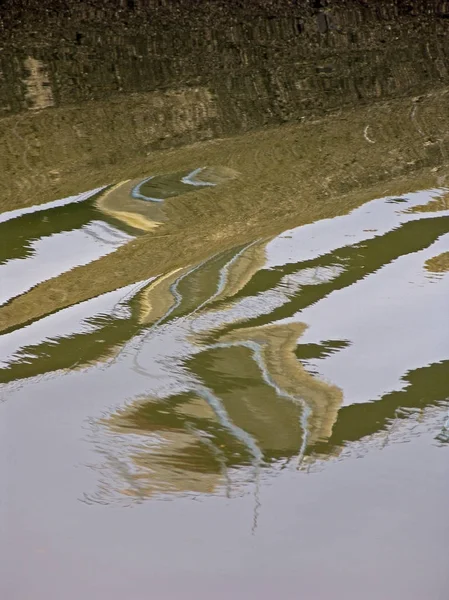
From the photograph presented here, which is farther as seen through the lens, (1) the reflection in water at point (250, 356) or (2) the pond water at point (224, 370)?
(1) the reflection in water at point (250, 356)

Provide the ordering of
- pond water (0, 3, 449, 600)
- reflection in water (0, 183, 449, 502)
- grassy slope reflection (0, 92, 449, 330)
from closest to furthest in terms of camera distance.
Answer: pond water (0, 3, 449, 600), reflection in water (0, 183, 449, 502), grassy slope reflection (0, 92, 449, 330)

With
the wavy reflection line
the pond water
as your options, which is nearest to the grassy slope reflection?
the pond water

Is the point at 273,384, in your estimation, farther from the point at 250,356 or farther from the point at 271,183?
the point at 271,183

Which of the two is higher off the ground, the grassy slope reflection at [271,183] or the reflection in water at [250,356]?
the grassy slope reflection at [271,183]

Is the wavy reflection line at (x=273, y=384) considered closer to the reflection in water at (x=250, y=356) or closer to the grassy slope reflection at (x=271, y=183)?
the reflection in water at (x=250, y=356)

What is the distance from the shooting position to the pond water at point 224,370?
1.06m

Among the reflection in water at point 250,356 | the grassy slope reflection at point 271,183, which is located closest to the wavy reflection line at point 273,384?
the reflection in water at point 250,356

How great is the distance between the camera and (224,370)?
4.66 feet

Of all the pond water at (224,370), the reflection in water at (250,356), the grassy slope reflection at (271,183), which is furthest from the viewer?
the grassy slope reflection at (271,183)

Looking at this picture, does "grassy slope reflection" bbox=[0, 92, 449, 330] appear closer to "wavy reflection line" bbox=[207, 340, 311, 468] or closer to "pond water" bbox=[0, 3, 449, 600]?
"pond water" bbox=[0, 3, 449, 600]

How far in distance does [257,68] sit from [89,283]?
60.2 inches

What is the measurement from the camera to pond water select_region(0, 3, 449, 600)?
1061 mm

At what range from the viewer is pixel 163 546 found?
106 cm

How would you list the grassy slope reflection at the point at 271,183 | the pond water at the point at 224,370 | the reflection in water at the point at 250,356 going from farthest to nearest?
the grassy slope reflection at the point at 271,183
the reflection in water at the point at 250,356
the pond water at the point at 224,370
